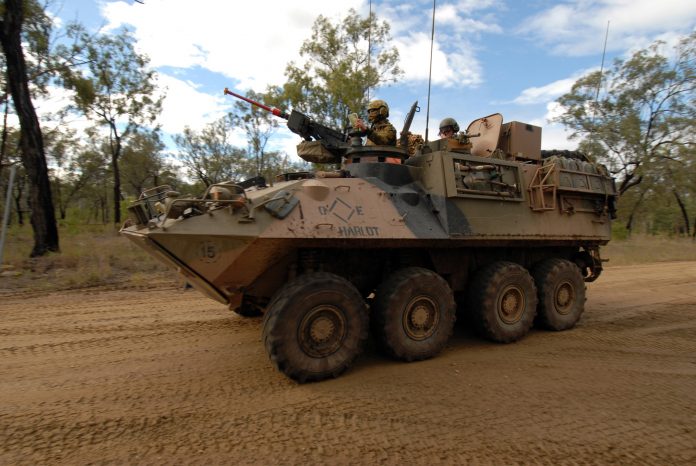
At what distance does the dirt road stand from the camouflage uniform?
243cm

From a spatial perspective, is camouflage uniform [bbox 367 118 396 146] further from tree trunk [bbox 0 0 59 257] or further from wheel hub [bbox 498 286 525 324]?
tree trunk [bbox 0 0 59 257]

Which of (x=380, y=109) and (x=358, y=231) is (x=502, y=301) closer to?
(x=358, y=231)

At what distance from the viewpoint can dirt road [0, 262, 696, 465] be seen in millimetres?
2838

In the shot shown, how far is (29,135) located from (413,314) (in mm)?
11109

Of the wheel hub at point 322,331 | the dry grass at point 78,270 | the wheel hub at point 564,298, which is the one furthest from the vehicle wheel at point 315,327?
the dry grass at point 78,270

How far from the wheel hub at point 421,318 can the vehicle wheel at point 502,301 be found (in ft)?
2.67

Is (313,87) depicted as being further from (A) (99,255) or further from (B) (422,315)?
(B) (422,315)

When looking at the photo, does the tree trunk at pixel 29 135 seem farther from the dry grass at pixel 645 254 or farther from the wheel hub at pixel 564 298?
the dry grass at pixel 645 254

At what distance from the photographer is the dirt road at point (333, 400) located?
284 cm

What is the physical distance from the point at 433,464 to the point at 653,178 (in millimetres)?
24808

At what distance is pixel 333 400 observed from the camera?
11.7 ft

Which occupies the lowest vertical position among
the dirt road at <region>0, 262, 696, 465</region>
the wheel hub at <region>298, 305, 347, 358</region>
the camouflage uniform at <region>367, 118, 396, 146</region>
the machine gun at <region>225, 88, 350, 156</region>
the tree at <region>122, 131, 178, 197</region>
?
the dirt road at <region>0, 262, 696, 465</region>

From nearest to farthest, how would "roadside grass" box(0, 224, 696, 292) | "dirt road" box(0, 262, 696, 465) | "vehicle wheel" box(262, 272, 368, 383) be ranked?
"dirt road" box(0, 262, 696, 465), "vehicle wheel" box(262, 272, 368, 383), "roadside grass" box(0, 224, 696, 292)

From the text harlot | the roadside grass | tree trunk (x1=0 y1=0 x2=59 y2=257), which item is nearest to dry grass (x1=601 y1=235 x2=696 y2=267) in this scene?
the text harlot
